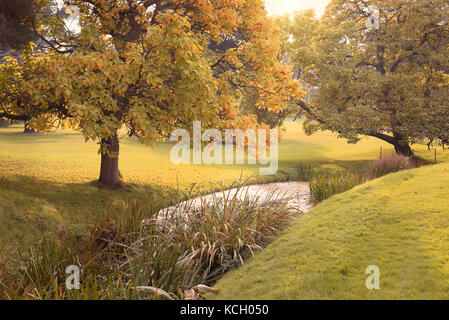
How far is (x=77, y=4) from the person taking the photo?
14.6m

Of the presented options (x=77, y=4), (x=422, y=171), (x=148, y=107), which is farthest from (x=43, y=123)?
(x=422, y=171)

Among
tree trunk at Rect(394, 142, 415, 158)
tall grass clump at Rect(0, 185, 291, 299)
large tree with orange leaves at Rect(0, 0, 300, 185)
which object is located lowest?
tall grass clump at Rect(0, 185, 291, 299)

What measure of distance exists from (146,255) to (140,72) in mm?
7510

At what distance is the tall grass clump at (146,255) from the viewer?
6.08 meters

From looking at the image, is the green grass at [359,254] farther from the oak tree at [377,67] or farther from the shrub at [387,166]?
the oak tree at [377,67]

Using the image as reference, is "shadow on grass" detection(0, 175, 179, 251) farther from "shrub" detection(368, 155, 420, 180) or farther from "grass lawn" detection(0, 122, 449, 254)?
"shrub" detection(368, 155, 420, 180)

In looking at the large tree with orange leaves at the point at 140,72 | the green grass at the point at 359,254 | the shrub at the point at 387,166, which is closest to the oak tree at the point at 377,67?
the shrub at the point at 387,166

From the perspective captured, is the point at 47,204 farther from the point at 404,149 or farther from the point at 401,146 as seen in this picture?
the point at 404,149

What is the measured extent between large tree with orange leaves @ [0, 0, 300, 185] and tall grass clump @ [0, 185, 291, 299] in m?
3.31

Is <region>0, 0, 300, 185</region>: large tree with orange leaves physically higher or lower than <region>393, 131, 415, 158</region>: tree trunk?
higher

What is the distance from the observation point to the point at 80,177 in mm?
17516

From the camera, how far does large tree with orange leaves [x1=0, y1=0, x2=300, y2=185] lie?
11094 mm

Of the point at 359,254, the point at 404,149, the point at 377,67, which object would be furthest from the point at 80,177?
the point at 377,67

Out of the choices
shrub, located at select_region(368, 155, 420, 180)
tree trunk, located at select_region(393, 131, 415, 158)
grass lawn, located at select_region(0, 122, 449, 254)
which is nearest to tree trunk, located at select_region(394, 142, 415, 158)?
tree trunk, located at select_region(393, 131, 415, 158)
